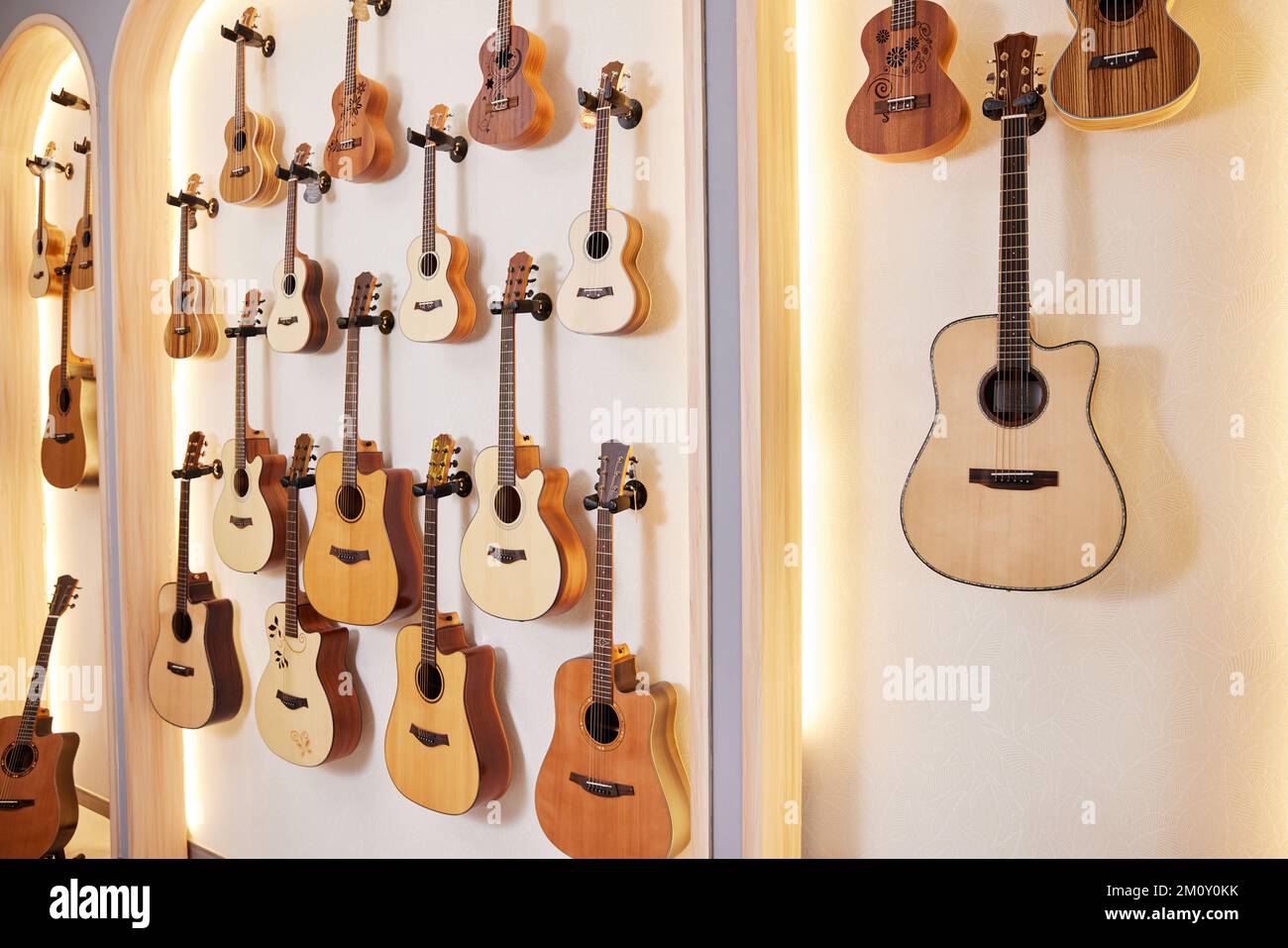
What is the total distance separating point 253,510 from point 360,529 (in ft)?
1.56

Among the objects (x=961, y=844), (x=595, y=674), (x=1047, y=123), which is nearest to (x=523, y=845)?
(x=595, y=674)

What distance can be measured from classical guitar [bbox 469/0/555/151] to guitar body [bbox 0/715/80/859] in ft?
7.14

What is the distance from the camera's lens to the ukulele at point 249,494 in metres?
2.44

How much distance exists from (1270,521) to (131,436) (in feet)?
9.26

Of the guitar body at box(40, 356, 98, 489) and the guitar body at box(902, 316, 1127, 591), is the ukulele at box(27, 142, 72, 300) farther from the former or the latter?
the guitar body at box(902, 316, 1127, 591)

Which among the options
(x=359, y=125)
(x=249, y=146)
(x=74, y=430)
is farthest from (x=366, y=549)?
(x=74, y=430)

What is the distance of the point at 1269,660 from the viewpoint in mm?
1402

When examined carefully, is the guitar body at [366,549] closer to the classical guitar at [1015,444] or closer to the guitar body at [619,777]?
the guitar body at [619,777]

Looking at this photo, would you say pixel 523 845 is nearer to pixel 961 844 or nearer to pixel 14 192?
pixel 961 844

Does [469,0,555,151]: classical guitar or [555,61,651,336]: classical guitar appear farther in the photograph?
[469,0,555,151]: classical guitar

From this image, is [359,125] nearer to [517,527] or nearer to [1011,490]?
[517,527]

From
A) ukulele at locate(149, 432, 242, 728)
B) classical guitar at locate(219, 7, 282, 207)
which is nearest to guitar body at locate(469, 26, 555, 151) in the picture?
classical guitar at locate(219, 7, 282, 207)

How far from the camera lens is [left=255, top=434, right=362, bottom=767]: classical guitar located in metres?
2.31

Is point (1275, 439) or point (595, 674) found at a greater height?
point (1275, 439)
